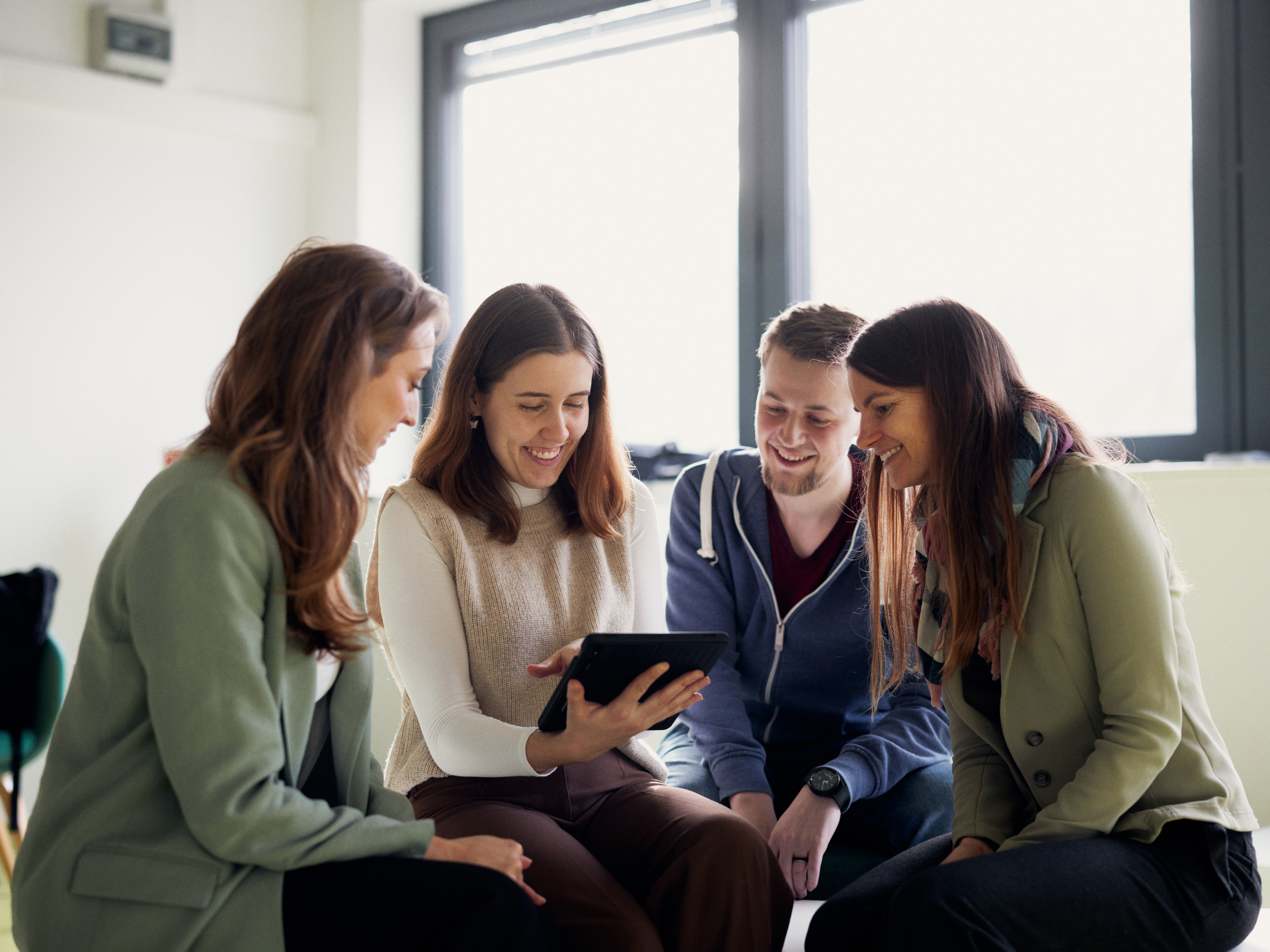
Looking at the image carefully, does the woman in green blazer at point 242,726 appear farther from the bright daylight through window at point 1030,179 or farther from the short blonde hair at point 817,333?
the bright daylight through window at point 1030,179

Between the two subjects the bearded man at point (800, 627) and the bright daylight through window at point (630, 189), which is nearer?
the bearded man at point (800, 627)

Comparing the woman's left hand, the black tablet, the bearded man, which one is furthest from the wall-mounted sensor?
the black tablet

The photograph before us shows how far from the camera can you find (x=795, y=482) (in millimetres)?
1905

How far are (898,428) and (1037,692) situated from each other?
389 mm

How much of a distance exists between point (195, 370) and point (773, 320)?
7.03ft

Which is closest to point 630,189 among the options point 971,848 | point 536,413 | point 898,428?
point 536,413

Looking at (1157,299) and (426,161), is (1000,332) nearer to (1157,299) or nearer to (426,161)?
(1157,299)

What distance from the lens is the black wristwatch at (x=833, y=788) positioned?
5.58 feet

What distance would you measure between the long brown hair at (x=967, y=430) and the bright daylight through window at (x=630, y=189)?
1650 millimetres

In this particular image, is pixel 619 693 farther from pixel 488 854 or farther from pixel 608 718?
pixel 488 854

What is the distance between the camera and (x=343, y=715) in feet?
4.22

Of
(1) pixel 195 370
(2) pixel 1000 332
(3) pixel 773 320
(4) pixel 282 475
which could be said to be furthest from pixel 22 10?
(2) pixel 1000 332

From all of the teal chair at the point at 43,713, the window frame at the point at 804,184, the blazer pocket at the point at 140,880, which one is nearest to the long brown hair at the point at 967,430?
the blazer pocket at the point at 140,880

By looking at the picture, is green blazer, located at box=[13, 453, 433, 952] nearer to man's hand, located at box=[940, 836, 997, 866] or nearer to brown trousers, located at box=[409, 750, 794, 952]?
brown trousers, located at box=[409, 750, 794, 952]
